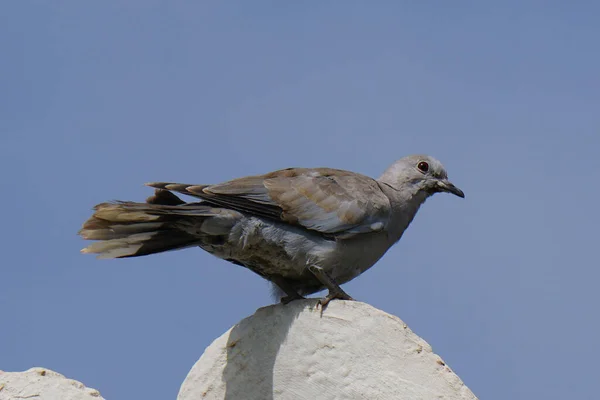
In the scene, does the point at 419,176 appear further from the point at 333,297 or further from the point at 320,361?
the point at 320,361

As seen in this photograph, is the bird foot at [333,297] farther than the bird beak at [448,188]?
No

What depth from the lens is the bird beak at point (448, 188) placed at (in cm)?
1148

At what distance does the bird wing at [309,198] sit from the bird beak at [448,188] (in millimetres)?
998

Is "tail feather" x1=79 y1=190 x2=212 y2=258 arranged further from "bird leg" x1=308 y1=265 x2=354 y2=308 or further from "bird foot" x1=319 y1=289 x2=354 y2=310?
"bird foot" x1=319 y1=289 x2=354 y2=310

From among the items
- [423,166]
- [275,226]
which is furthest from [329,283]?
[423,166]

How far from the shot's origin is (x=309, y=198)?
10.2m

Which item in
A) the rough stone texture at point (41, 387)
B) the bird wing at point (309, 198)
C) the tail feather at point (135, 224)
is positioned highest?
the bird wing at point (309, 198)

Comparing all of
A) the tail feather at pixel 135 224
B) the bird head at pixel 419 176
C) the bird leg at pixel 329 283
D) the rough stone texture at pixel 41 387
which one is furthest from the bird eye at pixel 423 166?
the rough stone texture at pixel 41 387

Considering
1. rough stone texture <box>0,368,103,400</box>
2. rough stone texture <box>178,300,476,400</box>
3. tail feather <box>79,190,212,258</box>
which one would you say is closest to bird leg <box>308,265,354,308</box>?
rough stone texture <box>178,300,476,400</box>

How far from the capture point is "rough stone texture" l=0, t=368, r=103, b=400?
9.08m

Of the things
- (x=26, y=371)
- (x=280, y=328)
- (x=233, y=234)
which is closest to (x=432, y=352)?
(x=280, y=328)

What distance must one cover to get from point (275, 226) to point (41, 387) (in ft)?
8.31

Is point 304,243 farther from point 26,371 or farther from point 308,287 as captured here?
point 26,371

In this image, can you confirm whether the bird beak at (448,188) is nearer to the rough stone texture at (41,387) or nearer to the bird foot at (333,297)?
the bird foot at (333,297)
